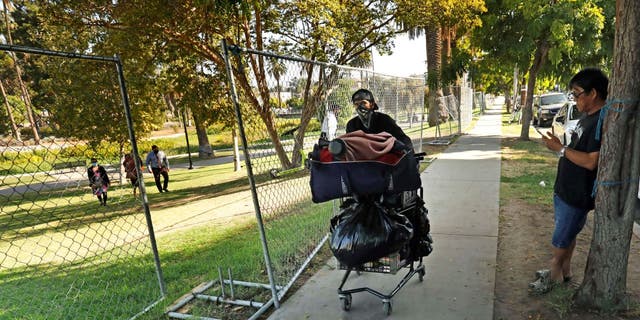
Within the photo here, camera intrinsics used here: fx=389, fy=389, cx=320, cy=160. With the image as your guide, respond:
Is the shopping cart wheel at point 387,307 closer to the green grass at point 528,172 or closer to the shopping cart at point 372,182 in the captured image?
the shopping cart at point 372,182

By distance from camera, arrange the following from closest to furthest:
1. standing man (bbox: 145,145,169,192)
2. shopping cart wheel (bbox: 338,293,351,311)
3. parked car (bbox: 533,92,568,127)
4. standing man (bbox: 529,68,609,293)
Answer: standing man (bbox: 529,68,609,293) → shopping cart wheel (bbox: 338,293,351,311) → standing man (bbox: 145,145,169,192) → parked car (bbox: 533,92,568,127)

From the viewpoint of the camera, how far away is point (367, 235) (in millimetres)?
2742

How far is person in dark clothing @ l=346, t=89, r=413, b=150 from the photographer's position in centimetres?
354

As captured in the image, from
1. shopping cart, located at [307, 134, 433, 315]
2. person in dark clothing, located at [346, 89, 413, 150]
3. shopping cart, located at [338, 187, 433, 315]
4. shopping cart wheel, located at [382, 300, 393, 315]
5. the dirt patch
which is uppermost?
person in dark clothing, located at [346, 89, 413, 150]

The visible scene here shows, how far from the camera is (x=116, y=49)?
402 inches

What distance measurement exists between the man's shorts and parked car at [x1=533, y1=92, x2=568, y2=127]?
19.4m

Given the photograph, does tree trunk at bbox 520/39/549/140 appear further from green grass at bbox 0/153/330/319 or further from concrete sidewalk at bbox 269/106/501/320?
green grass at bbox 0/153/330/319

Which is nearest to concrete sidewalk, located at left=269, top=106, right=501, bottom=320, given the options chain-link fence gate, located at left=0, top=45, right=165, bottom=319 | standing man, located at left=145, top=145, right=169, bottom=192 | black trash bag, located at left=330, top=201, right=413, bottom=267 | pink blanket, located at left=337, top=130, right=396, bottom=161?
black trash bag, located at left=330, top=201, right=413, bottom=267

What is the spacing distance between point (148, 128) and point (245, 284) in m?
16.5

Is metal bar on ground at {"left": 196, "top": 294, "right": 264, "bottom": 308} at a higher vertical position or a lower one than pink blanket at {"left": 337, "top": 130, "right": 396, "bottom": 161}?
lower

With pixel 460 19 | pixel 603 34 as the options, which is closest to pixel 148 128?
pixel 460 19

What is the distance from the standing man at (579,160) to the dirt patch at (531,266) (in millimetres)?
497

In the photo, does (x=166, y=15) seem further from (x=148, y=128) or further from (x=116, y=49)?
(x=148, y=128)

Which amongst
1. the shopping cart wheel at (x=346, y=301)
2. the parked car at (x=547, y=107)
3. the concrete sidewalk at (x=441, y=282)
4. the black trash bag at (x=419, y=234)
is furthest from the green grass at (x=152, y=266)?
the parked car at (x=547, y=107)
